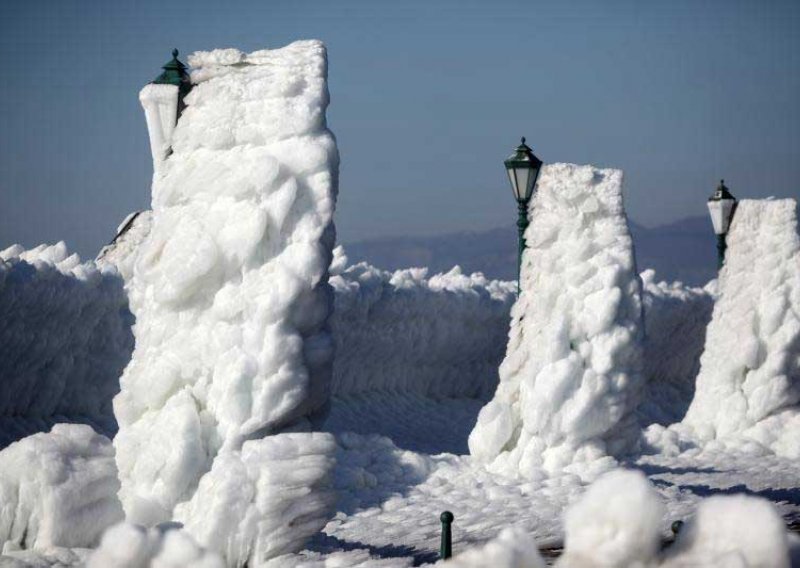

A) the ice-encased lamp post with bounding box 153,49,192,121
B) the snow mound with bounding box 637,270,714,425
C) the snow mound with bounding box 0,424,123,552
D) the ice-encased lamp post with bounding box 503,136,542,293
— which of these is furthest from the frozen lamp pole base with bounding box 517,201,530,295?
the snow mound with bounding box 637,270,714,425

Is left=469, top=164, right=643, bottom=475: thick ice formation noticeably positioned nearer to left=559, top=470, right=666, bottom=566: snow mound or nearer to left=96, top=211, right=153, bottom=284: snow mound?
left=96, top=211, right=153, bottom=284: snow mound

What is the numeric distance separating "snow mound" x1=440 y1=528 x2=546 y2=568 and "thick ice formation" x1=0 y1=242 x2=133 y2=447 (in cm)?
784

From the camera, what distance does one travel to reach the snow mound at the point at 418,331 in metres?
16.2

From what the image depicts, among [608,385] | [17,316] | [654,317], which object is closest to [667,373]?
[654,317]

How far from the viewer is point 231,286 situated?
25.4 feet

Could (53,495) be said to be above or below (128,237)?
below

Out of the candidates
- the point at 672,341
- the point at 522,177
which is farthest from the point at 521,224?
the point at 672,341

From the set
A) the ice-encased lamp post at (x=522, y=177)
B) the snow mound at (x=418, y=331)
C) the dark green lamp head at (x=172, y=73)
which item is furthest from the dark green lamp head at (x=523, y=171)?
the snow mound at (x=418, y=331)

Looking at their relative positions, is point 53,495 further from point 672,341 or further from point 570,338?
point 672,341

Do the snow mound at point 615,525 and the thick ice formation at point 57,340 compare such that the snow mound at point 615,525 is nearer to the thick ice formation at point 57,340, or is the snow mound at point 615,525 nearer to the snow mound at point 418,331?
the thick ice formation at point 57,340

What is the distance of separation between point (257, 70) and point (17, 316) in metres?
4.12

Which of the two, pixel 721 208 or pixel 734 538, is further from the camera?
pixel 721 208

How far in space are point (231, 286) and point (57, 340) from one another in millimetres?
4489

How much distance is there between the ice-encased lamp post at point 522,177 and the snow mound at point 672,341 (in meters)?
8.99
